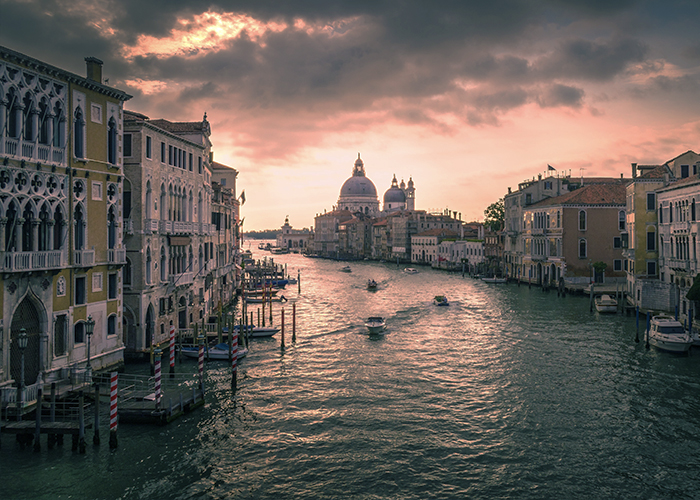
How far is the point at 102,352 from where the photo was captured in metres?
20.5

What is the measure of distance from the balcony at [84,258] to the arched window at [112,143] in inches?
158

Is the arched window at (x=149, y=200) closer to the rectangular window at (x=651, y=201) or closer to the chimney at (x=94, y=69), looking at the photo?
the chimney at (x=94, y=69)

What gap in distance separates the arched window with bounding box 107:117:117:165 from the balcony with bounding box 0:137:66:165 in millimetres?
2665

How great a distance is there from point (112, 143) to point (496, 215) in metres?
82.6

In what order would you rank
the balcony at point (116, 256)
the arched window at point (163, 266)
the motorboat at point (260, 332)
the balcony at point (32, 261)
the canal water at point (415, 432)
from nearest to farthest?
the canal water at point (415, 432), the balcony at point (32, 261), the balcony at point (116, 256), the arched window at point (163, 266), the motorboat at point (260, 332)

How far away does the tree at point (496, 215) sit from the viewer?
Result: 92787mm

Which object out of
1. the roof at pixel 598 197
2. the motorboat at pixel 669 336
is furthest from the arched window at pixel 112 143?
the roof at pixel 598 197

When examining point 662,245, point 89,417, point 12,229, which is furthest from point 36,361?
point 662,245

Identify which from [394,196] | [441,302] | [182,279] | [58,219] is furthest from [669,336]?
[394,196]

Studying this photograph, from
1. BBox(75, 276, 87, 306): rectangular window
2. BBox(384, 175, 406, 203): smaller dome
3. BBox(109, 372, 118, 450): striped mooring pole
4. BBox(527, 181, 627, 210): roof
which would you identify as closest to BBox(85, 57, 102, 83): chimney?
BBox(75, 276, 87, 306): rectangular window

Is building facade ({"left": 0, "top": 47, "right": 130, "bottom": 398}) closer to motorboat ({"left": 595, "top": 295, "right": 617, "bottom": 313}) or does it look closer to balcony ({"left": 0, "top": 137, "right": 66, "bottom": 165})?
balcony ({"left": 0, "top": 137, "right": 66, "bottom": 165})

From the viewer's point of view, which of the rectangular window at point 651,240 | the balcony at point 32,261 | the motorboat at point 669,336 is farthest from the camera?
the rectangular window at point 651,240

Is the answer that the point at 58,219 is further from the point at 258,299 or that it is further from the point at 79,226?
the point at 258,299

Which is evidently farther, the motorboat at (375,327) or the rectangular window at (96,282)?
the motorboat at (375,327)
